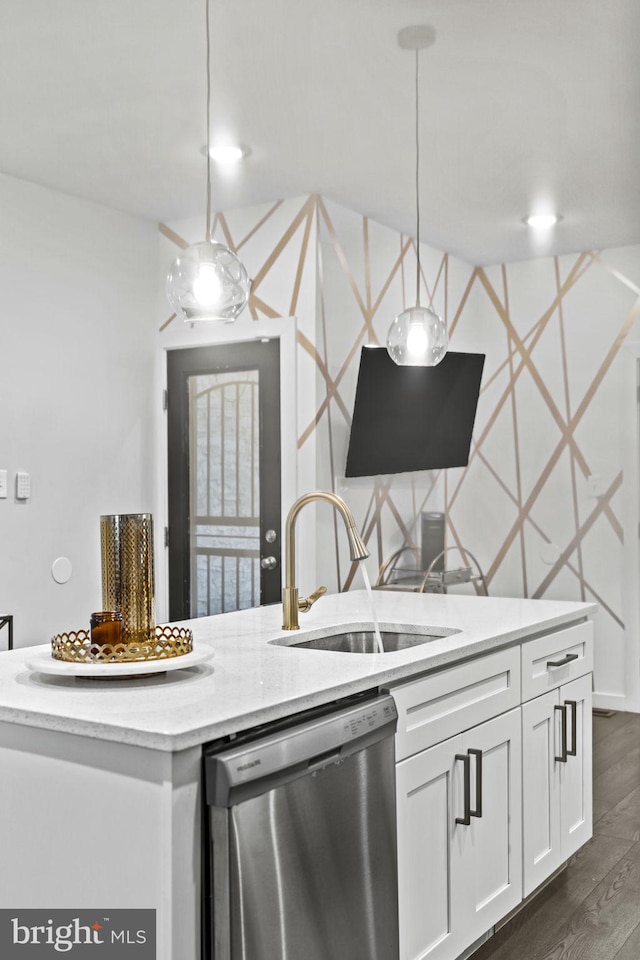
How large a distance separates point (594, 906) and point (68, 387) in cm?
301

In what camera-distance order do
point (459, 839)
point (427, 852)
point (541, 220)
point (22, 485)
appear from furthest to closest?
point (541, 220) → point (22, 485) → point (459, 839) → point (427, 852)

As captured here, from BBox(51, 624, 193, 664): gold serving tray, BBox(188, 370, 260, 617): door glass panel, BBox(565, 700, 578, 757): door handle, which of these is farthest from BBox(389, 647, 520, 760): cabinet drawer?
BBox(188, 370, 260, 617): door glass panel

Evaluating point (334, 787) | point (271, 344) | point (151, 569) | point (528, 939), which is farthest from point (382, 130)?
point (528, 939)

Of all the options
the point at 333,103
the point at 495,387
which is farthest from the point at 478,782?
the point at 495,387

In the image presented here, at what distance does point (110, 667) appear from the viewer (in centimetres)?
180

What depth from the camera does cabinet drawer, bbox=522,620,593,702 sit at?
265cm

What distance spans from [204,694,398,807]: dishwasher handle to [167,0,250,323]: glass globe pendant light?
1143mm

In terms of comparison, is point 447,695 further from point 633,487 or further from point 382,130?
point 633,487

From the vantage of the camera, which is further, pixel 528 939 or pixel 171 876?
pixel 528 939

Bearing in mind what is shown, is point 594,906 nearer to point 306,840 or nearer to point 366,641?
point 366,641

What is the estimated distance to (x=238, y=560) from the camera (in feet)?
14.9

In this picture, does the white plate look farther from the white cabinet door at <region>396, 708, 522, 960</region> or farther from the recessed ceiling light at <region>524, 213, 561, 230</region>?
the recessed ceiling light at <region>524, 213, 561, 230</region>

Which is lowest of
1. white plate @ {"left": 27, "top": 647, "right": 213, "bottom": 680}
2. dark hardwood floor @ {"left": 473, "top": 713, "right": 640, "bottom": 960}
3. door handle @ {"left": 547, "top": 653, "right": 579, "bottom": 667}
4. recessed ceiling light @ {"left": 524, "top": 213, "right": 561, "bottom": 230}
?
dark hardwood floor @ {"left": 473, "top": 713, "right": 640, "bottom": 960}

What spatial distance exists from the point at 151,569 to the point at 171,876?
678 millimetres
